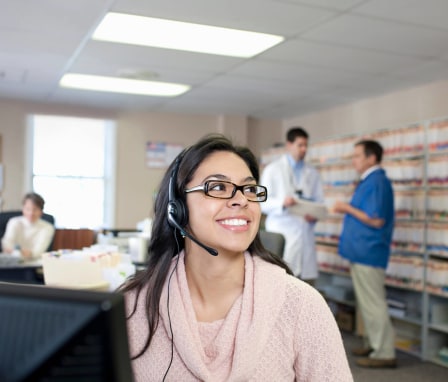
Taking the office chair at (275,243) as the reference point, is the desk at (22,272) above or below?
below

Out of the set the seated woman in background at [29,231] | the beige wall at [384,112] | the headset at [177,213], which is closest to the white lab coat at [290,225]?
the beige wall at [384,112]

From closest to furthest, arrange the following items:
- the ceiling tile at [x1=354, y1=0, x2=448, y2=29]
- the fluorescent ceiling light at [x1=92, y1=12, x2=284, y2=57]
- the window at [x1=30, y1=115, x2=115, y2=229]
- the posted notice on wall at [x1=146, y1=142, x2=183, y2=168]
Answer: the ceiling tile at [x1=354, y1=0, x2=448, y2=29]
the fluorescent ceiling light at [x1=92, y1=12, x2=284, y2=57]
the window at [x1=30, y1=115, x2=115, y2=229]
the posted notice on wall at [x1=146, y1=142, x2=183, y2=168]

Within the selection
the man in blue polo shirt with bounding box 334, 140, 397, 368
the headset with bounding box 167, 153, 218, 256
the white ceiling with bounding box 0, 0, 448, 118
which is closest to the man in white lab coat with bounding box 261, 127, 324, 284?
the man in blue polo shirt with bounding box 334, 140, 397, 368

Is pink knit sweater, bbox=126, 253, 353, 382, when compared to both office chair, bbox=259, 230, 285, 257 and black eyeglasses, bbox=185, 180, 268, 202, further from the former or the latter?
office chair, bbox=259, 230, 285, 257

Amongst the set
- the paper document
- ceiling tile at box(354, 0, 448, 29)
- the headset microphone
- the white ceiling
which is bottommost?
the paper document

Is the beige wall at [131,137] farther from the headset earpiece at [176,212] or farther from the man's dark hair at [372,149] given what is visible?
the headset earpiece at [176,212]

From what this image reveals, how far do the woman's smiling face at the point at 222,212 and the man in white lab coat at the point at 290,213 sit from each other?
2.80 metres

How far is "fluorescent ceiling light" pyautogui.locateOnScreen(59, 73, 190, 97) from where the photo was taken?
200 inches

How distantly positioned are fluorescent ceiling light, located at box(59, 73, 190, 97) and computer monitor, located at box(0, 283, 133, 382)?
4630 mm

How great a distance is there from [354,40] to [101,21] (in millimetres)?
1624

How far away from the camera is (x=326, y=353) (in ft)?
4.04

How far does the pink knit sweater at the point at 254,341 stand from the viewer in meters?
1.19

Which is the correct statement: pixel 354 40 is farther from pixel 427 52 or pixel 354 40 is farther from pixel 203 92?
pixel 203 92

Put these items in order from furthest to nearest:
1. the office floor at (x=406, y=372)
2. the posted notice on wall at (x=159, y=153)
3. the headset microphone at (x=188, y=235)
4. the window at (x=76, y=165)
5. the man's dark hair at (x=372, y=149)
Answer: the posted notice on wall at (x=159, y=153) → the window at (x=76, y=165) → the man's dark hair at (x=372, y=149) → the office floor at (x=406, y=372) → the headset microphone at (x=188, y=235)
